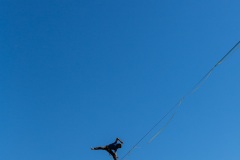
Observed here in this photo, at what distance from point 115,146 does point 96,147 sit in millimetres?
870

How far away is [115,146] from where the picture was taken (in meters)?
13.2

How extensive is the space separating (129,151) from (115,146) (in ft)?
4.95

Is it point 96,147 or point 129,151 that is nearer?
point 96,147

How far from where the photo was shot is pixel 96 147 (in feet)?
43.2

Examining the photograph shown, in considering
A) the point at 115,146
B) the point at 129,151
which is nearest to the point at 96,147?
the point at 115,146

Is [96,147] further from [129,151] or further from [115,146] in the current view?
[129,151]

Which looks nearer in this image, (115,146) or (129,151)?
(115,146)

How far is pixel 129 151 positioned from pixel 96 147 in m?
2.09

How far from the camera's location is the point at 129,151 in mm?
14477
